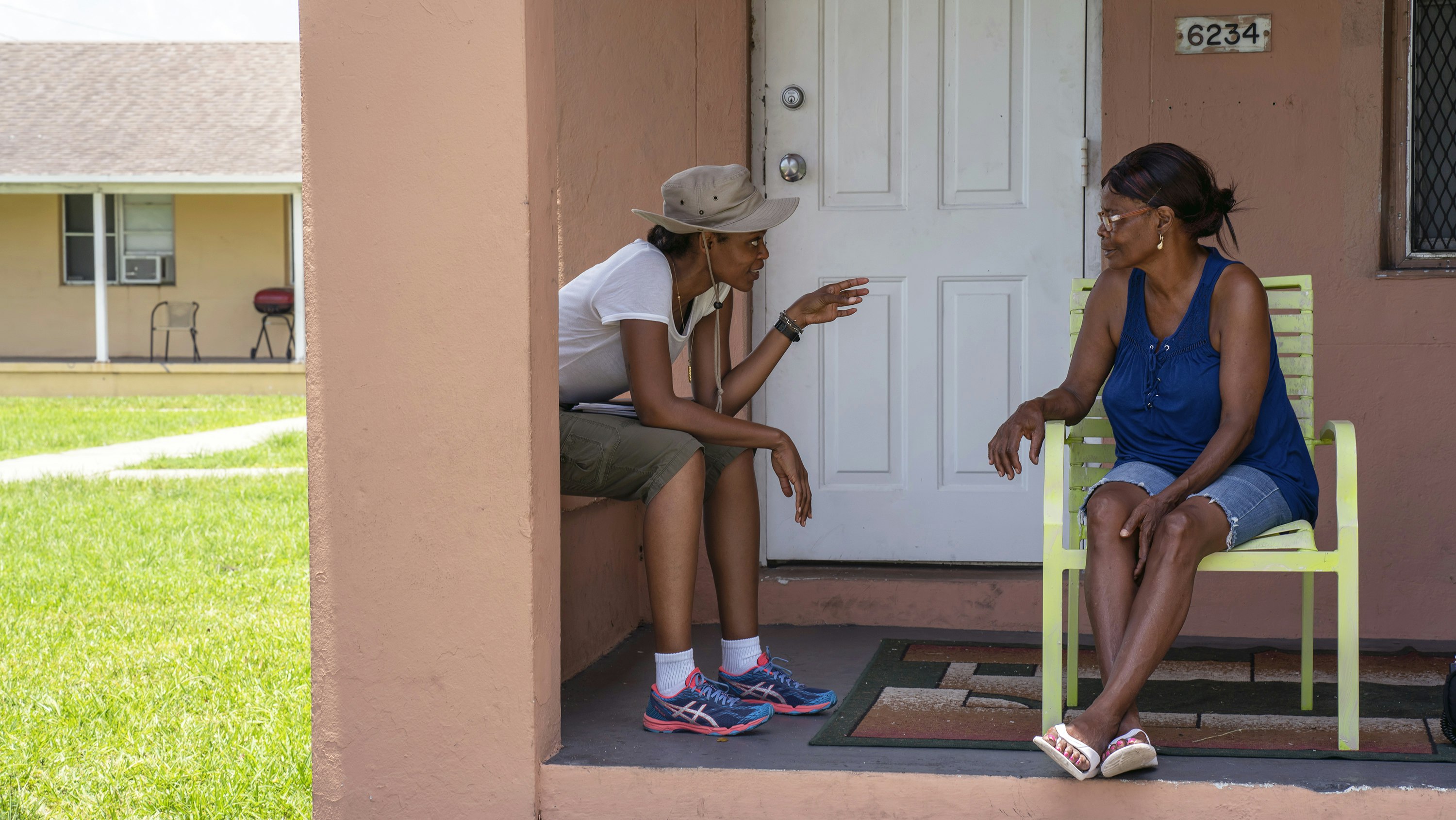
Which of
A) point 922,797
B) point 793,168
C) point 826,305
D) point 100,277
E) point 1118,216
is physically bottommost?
point 922,797

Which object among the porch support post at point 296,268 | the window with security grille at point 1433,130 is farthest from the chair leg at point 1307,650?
the porch support post at point 296,268

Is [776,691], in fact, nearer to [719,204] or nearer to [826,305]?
[826,305]

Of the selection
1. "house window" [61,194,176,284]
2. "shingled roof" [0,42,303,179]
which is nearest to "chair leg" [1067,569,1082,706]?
"shingled roof" [0,42,303,179]

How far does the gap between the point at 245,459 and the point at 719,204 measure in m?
7.34

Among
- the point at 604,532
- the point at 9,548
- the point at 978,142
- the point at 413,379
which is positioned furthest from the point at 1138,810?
the point at 9,548

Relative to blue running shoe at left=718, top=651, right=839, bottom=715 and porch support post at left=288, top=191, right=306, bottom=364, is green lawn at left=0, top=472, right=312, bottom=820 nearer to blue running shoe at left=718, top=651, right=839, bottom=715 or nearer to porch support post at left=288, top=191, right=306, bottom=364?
blue running shoe at left=718, top=651, right=839, bottom=715

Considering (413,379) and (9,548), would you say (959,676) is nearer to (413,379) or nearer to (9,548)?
(413,379)

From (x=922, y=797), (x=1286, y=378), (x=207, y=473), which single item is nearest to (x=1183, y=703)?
(x=1286, y=378)

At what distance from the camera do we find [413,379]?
2.57m

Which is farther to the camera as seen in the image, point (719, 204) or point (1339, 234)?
point (1339, 234)

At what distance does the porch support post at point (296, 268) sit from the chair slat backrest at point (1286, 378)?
14.3 meters

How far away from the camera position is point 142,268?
59.8 feet

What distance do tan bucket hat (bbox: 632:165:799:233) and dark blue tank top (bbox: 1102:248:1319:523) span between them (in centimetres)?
85

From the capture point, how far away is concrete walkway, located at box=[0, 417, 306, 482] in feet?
29.0
